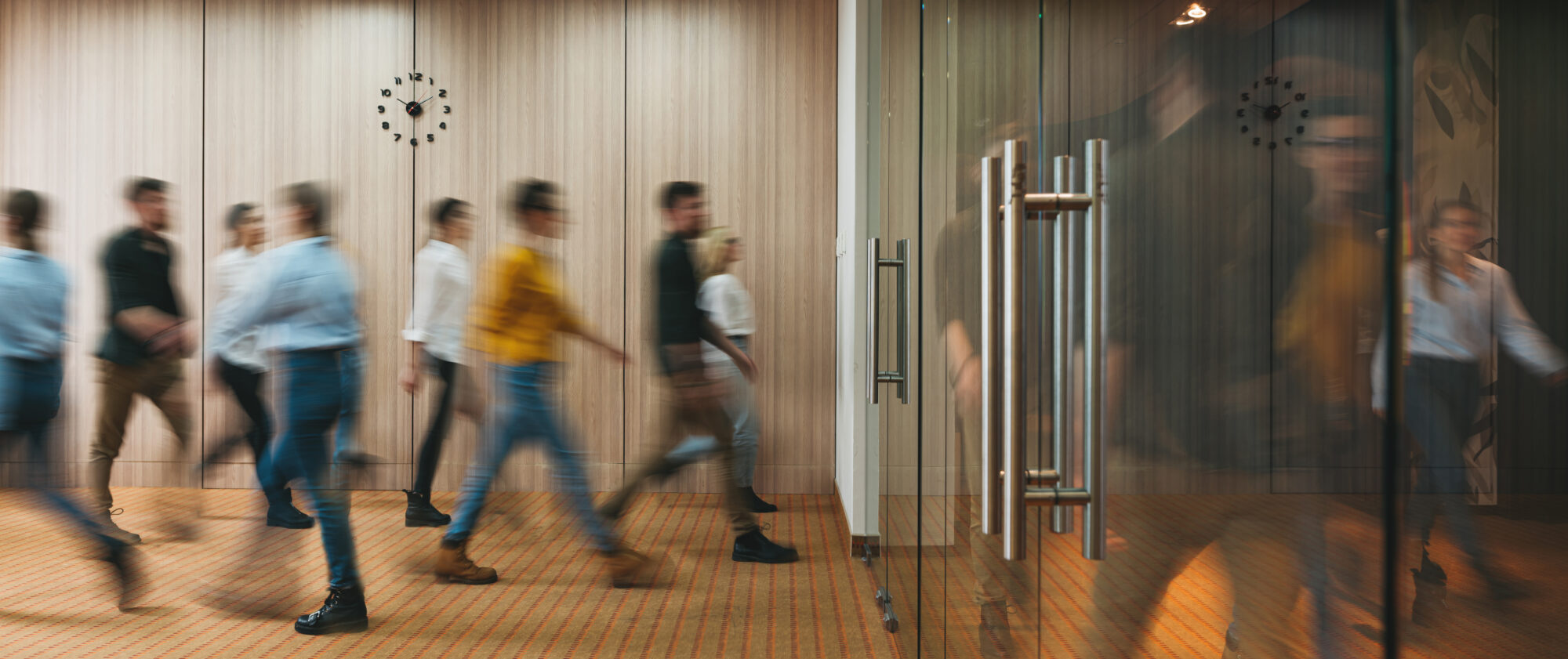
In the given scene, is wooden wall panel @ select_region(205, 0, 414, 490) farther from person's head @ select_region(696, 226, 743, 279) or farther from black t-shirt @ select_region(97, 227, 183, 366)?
person's head @ select_region(696, 226, 743, 279)

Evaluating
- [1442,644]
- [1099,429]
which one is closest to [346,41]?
[1099,429]

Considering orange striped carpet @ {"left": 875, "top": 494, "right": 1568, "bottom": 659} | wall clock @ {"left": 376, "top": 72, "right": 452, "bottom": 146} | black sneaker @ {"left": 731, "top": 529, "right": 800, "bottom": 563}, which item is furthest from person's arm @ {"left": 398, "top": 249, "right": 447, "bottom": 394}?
orange striped carpet @ {"left": 875, "top": 494, "right": 1568, "bottom": 659}

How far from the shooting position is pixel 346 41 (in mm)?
4738

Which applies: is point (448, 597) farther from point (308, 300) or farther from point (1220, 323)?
point (1220, 323)

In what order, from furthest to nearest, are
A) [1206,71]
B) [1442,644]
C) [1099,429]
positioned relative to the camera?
[1099,429] < [1206,71] < [1442,644]

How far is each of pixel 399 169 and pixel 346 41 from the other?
837mm

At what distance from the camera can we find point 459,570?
3012 millimetres

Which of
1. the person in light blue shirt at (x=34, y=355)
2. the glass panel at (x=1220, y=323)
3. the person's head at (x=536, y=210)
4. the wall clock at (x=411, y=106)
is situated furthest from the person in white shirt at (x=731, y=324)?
the glass panel at (x=1220, y=323)

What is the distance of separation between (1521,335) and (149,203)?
4085 mm

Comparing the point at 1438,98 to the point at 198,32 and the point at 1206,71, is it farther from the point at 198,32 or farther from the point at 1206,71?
the point at 198,32

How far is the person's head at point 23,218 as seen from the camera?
110 inches

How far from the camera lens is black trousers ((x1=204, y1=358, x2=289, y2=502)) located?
3.65 m

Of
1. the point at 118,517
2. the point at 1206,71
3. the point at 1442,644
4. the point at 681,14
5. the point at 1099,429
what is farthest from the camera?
the point at 681,14

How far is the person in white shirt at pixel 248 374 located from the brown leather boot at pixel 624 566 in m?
1.71
